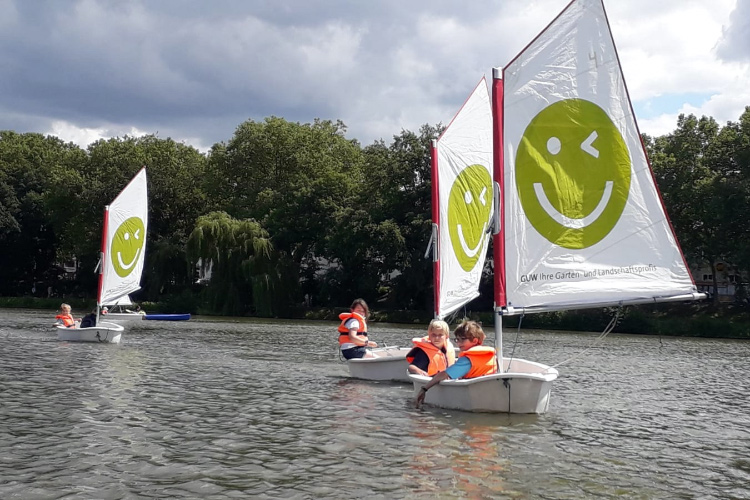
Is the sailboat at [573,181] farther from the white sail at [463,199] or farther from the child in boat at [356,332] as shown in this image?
the child in boat at [356,332]

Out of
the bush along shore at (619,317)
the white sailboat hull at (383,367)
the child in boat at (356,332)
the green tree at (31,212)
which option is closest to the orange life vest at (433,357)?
the white sailboat hull at (383,367)

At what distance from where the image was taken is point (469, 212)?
17141 millimetres

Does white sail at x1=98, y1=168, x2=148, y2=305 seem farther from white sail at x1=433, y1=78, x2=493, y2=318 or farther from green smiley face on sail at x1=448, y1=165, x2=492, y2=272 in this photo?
green smiley face on sail at x1=448, y1=165, x2=492, y2=272

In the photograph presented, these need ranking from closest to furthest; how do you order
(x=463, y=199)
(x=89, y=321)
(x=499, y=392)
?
(x=499, y=392), (x=463, y=199), (x=89, y=321)

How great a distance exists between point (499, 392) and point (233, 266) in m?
45.2

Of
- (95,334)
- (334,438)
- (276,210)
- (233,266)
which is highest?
(276,210)

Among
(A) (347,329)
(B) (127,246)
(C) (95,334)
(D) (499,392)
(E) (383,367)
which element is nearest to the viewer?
(D) (499,392)

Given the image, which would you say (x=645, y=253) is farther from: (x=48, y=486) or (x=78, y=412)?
(x=78, y=412)

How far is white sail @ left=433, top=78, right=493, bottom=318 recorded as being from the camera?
1664cm

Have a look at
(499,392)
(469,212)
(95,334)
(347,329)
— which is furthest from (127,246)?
(499,392)

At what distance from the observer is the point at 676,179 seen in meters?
53.5

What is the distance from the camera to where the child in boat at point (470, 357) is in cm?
1259

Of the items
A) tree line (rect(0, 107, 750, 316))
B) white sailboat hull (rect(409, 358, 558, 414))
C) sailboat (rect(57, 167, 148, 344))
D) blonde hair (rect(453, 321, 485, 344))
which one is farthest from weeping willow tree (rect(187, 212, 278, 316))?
blonde hair (rect(453, 321, 485, 344))

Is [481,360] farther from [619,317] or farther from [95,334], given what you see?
[619,317]
